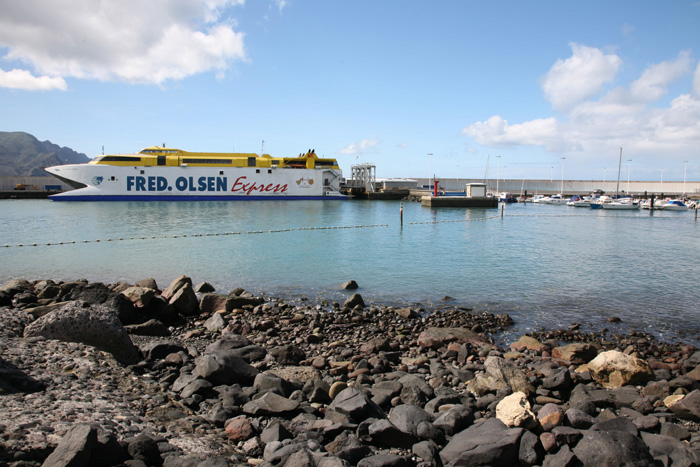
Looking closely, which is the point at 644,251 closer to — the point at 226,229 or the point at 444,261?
the point at 444,261

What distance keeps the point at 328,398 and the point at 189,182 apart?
4949cm

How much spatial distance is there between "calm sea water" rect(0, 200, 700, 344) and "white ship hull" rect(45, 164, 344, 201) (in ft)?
80.2

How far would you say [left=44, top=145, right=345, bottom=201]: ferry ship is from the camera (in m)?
48.8

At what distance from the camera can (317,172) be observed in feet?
178

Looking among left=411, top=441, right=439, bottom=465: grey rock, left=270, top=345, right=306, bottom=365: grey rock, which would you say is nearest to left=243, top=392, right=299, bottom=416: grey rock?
left=411, top=441, right=439, bottom=465: grey rock

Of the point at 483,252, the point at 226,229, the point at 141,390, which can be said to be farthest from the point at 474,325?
the point at 226,229

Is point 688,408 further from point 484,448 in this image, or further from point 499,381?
point 484,448

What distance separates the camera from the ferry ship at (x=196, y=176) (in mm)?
48750

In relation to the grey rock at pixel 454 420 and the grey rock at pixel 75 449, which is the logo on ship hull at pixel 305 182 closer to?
the grey rock at pixel 454 420

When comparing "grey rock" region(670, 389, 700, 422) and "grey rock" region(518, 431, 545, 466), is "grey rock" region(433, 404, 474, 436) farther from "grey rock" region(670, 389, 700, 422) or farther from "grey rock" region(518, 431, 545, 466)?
"grey rock" region(670, 389, 700, 422)

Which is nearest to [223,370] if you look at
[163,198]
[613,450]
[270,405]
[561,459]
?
[270,405]

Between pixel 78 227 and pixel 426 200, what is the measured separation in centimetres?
3420

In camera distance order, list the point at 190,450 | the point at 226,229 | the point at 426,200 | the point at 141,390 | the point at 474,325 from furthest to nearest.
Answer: the point at 426,200, the point at 226,229, the point at 474,325, the point at 141,390, the point at 190,450

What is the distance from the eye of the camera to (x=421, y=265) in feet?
47.9
